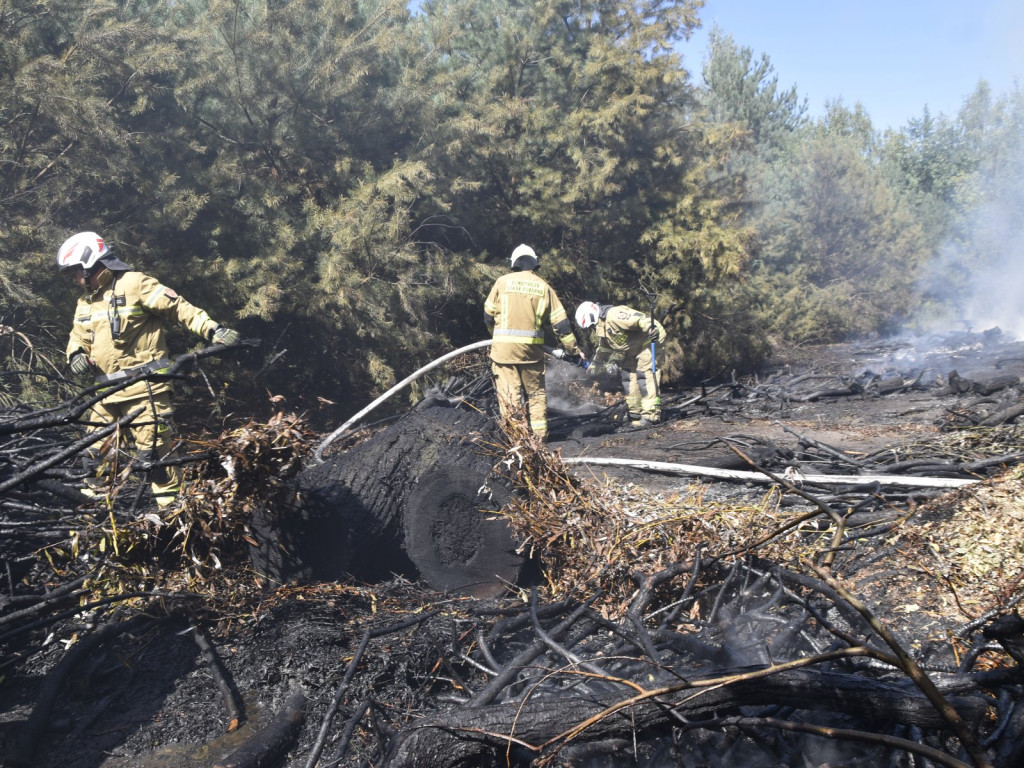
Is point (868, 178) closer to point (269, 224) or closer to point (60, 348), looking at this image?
point (269, 224)

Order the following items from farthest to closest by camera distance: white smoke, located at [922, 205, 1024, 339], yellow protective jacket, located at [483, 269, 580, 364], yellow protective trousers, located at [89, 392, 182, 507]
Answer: white smoke, located at [922, 205, 1024, 339] → yellow protective jacket, located at [483, 269, 580, 364] → yellow protective trousers, located at [89, 392, 182, 507]

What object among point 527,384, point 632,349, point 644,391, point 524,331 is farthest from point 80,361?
point 644,391

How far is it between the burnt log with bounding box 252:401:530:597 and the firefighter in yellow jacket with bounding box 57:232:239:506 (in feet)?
4.69

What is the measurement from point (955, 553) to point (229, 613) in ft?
13.1

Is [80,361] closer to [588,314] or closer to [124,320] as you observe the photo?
[124,320]

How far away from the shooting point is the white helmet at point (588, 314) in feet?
30.8

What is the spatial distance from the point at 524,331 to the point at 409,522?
122 inches

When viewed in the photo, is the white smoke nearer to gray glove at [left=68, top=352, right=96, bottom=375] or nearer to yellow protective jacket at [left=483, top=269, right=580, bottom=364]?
yellow protective jacket at [left=483, top=269, right=580, bottom=364]

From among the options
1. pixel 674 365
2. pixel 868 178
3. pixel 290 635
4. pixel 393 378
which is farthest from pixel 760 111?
pixel 290 635

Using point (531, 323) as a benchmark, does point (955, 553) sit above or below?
below

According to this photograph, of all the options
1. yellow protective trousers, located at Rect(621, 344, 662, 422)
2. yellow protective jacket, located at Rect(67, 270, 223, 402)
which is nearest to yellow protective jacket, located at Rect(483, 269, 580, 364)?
yellow protective trousers, located at Rect(621, 344, 662, 422)

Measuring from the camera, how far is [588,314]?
944 centimetres

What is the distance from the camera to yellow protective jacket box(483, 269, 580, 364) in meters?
7.18

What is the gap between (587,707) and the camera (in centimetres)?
254
